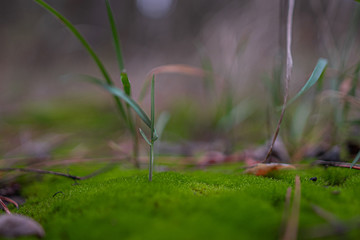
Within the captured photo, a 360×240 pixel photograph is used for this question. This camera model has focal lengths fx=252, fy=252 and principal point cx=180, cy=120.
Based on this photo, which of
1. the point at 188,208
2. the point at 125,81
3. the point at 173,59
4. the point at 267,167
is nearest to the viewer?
the point at 188,208

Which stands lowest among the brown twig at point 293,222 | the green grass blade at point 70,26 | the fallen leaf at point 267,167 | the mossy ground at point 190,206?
the fallen leaf at point 267,167

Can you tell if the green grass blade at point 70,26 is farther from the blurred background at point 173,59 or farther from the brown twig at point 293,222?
the brown twig at point 293,222

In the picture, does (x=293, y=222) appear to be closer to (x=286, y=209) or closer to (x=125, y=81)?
(x=286, y=209)

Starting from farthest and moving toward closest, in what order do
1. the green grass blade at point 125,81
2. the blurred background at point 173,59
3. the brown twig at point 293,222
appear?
the blurred background at point 173,59
the green grass blade at point 125,81
the brown twig at point 293,222

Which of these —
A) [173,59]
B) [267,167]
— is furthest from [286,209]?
[173,59]

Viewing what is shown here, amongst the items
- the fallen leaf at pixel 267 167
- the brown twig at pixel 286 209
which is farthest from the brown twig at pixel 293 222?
the fallen leaf at pixel 267 167

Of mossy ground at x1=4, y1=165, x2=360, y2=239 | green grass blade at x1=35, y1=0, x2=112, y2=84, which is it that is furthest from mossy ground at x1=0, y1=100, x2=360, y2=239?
green grass blade at x1=35, y1=0, x2=112, y2=84
